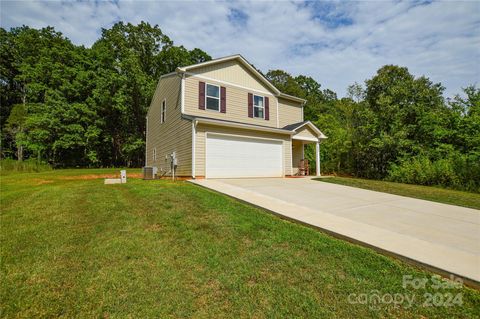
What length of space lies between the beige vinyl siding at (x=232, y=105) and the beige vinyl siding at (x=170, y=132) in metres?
0.76

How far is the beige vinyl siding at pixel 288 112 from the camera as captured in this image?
1605cm

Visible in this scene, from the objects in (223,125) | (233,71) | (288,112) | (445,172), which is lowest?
(445,172)

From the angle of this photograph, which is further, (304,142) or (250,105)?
(304,142)

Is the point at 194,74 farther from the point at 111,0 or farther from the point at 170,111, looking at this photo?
the point at 111,0

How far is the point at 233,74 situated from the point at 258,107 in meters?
2.46

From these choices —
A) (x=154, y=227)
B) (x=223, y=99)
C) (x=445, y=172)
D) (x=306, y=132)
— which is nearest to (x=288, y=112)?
(x=306, y=132)

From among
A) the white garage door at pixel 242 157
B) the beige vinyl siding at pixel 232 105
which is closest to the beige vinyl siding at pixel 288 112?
the beige vinyl siding at pixel 232 105

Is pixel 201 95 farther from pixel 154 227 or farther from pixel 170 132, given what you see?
pixel 154 227

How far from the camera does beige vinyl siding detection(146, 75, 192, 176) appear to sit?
36.6 ft

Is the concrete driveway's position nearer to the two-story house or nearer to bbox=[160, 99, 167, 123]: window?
the two-story house

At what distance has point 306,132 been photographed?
1455 cm

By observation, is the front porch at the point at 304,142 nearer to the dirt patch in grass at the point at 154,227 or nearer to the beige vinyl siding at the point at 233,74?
the beige vinyl siding at the point at 233,74

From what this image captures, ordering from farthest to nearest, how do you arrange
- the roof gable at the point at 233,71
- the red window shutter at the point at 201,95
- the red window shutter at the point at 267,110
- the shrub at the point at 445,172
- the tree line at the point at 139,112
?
1. the red window shutter at the point at 267,110
2. the tree line at the point at 139,112
3. the roof gable at the point at 233,71
4. the red window shutter at the point at 201,95
5. the shrub at the point at 445,172

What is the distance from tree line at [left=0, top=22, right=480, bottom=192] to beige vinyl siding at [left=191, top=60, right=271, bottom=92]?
A: 7.84 metres
